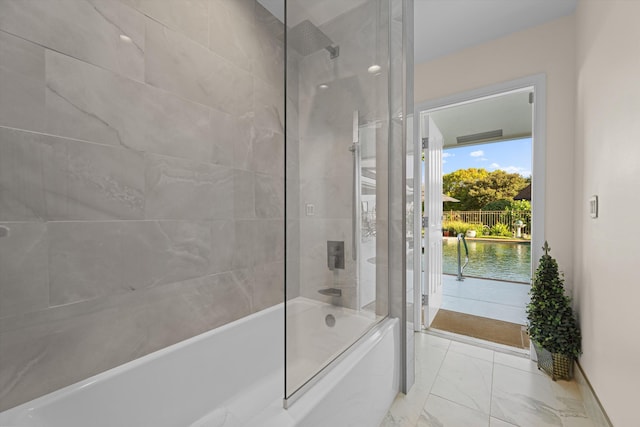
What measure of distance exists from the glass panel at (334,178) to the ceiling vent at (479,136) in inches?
170

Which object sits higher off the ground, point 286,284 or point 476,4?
point 476,4

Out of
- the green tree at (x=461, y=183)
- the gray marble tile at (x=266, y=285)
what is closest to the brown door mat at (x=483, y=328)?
the gray marble tile at (x=266, y=285)

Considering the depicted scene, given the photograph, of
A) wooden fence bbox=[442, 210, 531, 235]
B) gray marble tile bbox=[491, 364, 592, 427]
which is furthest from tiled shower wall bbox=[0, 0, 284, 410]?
wooden fence bbox=[442, 210, 531, 235]

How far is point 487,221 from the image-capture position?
8.02 metres

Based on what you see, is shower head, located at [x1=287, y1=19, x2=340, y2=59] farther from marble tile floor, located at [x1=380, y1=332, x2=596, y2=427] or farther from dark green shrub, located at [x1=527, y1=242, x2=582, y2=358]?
dark green shrub, located at [x1=527, y1=242, x2=582, y2=358]

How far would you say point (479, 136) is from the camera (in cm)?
530

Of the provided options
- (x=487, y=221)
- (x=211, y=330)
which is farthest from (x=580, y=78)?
(x=487, y=221)

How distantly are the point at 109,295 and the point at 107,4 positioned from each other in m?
1.18

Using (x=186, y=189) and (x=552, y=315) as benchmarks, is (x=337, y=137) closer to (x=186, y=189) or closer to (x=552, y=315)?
(x=186, y=189)

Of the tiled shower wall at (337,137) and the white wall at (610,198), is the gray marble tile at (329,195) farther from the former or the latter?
the white wall at (610,198)

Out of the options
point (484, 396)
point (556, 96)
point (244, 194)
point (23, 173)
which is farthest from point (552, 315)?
point (23, 173)

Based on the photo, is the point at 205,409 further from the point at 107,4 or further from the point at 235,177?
the point at 107,4

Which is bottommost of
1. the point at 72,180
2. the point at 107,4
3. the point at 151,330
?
the point at 151,330

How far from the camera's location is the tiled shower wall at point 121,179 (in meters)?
0.96
